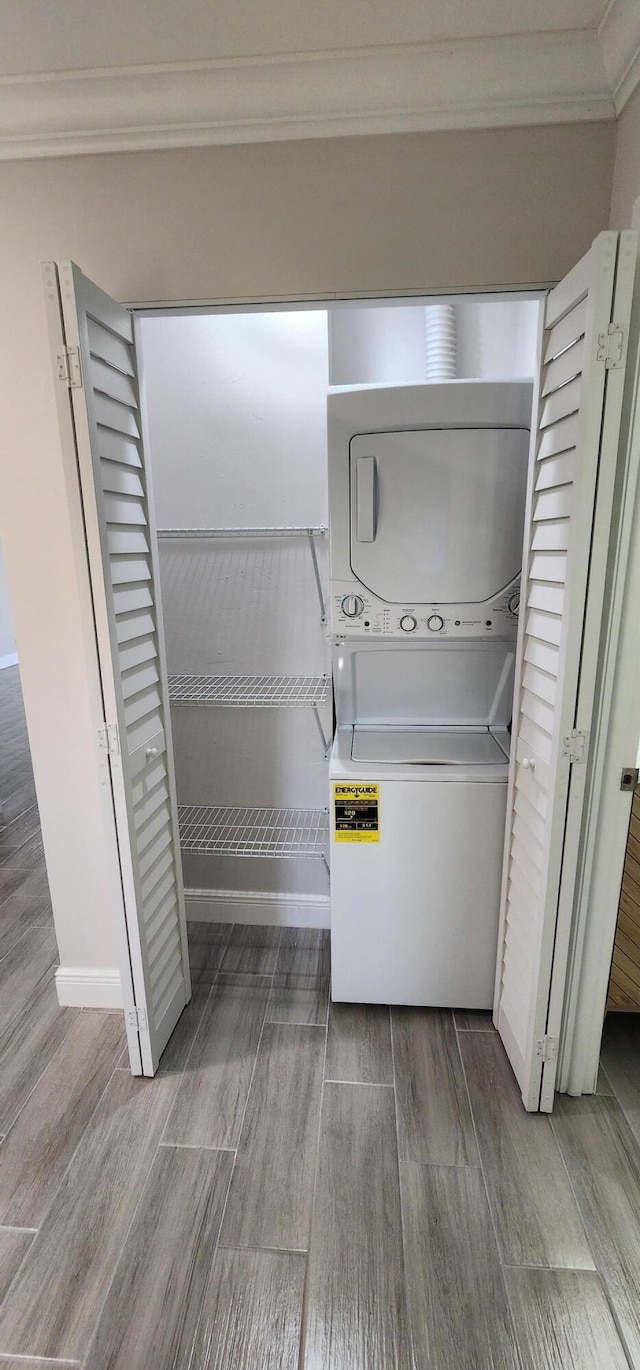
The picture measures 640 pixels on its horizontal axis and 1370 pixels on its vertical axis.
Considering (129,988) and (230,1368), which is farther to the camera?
(129,988)

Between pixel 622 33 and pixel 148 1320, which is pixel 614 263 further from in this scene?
pixel 148 1320

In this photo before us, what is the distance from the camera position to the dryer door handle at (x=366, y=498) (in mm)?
1787

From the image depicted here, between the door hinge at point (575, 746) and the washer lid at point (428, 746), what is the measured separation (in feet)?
1.40

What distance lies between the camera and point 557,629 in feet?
4.48

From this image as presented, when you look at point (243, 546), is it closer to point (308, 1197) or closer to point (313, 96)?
point (313, 96)

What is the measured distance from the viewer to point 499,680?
6.55ft

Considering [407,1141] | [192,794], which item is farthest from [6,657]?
[407,1141]

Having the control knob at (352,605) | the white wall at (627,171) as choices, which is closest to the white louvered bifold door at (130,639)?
the control knob at (352,605)

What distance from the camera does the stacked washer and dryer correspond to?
5.71 ft

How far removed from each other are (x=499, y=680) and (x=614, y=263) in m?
1.15

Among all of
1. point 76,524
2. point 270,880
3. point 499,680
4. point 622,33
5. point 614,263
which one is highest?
point 622,33

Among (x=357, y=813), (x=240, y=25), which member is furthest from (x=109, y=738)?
(x=240, y=25)

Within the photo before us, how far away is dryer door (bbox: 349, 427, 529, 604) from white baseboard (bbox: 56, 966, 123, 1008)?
1.51 meters

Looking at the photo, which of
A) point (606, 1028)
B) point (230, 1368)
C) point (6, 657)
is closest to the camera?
point (230, 1368)
